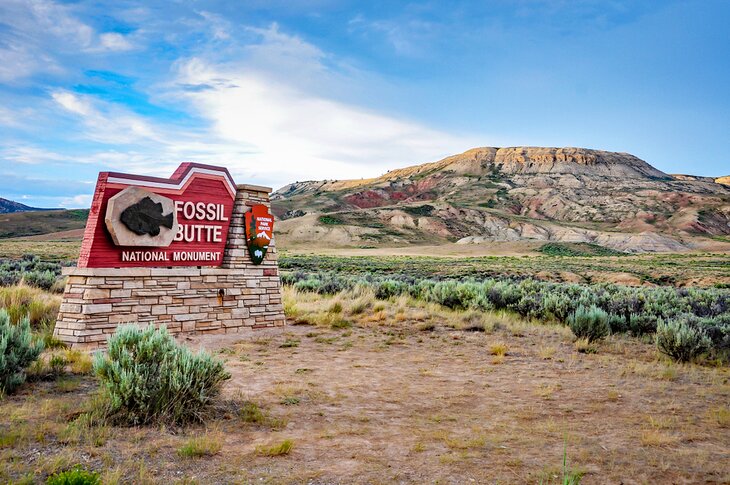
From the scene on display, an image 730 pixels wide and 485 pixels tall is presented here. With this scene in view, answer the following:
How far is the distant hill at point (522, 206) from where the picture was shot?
88.3m

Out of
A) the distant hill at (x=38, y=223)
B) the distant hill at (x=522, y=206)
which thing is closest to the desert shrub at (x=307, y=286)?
the distant hill at (x=522, y=206)

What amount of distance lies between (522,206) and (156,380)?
11718 cm

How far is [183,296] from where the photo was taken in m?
11.2

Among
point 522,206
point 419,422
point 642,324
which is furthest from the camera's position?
point 522,206

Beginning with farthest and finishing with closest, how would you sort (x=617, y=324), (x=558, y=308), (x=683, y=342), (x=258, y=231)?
(x=558, y=308)
(x=617, y=324)
(x=258, y=231)
(x=683, y=342)

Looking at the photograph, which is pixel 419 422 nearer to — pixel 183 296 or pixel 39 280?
pixel 183 296

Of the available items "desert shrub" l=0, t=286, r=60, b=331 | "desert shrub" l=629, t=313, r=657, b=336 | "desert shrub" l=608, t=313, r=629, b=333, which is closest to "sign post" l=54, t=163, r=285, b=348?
"desert shrub" l=0, t=286, r=60, b=331

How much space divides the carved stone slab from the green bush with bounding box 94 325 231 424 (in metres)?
3.97

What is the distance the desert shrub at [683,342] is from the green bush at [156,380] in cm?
864

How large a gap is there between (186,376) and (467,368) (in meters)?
5.33

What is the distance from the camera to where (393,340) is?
12086mm

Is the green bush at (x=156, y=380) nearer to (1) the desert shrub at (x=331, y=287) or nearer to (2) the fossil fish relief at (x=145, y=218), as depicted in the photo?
(2) the fossil fish relief at (x=145, y=218)

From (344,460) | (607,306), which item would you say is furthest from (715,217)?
(344,460)

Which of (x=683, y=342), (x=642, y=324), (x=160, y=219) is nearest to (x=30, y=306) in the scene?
(x=160, y=219)
